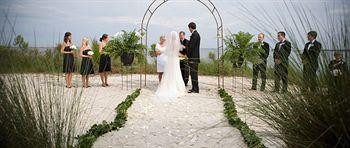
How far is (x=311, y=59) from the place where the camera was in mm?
2943

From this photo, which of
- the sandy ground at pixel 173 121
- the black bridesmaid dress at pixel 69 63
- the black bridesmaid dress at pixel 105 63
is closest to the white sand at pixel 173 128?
A: the sandy ground at pixel 173 121

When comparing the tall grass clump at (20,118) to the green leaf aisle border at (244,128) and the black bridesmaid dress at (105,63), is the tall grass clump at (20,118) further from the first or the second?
the black bridesmaid dress at (105,63)

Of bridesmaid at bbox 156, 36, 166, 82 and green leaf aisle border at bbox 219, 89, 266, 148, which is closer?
green leaf aisle border at bbox 219, 89, 266, 148

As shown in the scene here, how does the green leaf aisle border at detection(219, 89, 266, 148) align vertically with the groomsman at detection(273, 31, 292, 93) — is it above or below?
below

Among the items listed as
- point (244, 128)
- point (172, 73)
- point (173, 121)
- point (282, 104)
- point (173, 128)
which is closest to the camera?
point (282, 104)

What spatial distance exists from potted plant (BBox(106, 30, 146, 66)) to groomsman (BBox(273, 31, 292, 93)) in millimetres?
7954

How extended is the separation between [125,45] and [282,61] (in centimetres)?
821

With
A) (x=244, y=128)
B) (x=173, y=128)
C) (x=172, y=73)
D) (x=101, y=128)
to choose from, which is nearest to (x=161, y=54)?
(x=172, y=73)

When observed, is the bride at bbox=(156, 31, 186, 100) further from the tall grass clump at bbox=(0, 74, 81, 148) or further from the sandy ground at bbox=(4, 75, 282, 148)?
the tall grass clump at bbox=(0, 74, 81, 148)

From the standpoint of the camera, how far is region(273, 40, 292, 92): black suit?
316 cm

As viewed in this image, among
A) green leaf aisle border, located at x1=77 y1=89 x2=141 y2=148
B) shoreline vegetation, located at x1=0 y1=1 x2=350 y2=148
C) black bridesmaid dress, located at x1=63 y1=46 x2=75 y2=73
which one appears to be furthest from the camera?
green leaf aisle border, located at x1=77 y1=89 x2=141 y2=148

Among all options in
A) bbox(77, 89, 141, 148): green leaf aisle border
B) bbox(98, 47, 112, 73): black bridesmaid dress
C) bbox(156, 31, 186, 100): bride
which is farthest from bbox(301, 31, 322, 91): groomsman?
bbox(98, 47, 112, 73): black bridesmaid dress

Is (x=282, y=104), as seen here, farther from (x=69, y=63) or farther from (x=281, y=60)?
(x=69, y=63)

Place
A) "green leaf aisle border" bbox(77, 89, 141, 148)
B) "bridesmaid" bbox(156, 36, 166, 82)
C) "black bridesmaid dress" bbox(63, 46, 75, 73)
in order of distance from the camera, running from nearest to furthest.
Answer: "black bridesmaid dress" bbox(63, 46, 75, 73), "green leaf aisle border" bbox(77, 89, 141, 148), "bridesmaid" bbox(156, 36, 166, 82)
